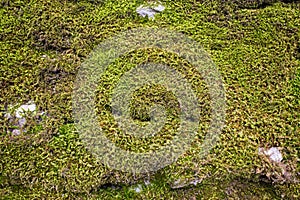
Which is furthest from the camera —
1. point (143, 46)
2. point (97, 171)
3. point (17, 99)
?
point (143, 46)

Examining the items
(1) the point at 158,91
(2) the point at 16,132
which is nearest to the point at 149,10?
(1) the point at 158,91

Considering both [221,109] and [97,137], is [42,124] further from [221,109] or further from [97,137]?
[221,109]

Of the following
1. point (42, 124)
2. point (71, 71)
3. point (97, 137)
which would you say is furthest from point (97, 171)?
point (71, 71)

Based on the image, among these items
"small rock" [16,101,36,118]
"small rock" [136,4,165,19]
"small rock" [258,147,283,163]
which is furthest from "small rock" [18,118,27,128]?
"small rock" [258,147,283,163]

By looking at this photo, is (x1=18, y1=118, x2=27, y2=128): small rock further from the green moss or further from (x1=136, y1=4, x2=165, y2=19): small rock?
(x1=136, y1=4, x2=165, y2=19): small rock

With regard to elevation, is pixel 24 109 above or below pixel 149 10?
below

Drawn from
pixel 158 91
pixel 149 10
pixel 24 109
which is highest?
pixel 149 10

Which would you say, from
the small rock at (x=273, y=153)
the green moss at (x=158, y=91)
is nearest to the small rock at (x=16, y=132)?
the green moss at (x=158, y=91)

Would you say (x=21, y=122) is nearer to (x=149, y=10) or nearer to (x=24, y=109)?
(x=24, y=109)

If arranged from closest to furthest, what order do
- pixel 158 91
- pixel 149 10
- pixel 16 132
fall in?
1. pixel 16 132
2. pixel 158 91
3. pixel 149 10

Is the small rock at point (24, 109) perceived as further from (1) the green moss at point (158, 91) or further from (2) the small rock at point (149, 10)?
(2) the small rock at point (149, 10)

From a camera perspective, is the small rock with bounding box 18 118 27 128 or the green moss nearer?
the green moss

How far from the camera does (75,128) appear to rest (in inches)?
115

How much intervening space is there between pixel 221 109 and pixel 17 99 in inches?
67.7
